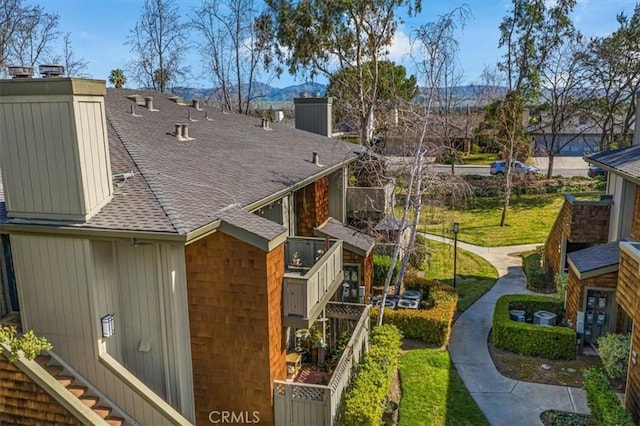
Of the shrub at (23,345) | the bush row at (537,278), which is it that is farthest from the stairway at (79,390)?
the bush row at (537,278)

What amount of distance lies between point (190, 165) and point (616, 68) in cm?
3497

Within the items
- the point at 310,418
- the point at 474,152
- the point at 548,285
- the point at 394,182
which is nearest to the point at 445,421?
the point at 310,418

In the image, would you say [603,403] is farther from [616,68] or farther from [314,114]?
[616,68]

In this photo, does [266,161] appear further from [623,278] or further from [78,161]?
[623,278]

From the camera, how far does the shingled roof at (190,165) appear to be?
8.09 meters

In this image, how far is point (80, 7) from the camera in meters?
13.4

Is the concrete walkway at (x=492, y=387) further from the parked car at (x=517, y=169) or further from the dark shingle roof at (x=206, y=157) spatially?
the parked car at (x=517, y=169)

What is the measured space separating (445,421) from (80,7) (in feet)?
45.0

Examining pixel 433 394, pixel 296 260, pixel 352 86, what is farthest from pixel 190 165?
pixel 352 86

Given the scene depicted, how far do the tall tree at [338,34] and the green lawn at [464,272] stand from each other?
688 centimetres

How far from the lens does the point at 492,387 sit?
1195 centimetres

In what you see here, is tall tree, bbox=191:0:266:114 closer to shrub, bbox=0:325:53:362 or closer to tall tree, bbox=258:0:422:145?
tall tree, bbox=258:0:422:145

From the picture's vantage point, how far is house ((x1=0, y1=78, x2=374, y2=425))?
7773 millimetres

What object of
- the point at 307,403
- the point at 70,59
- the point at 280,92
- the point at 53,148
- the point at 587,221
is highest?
the point at 70,59
